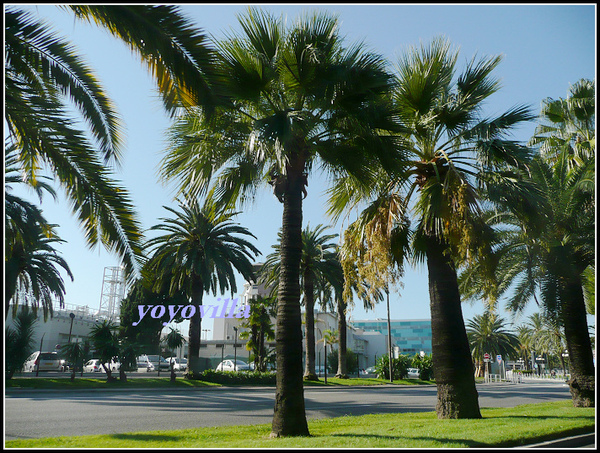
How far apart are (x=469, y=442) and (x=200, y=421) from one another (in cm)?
724

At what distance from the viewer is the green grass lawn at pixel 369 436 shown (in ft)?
25.3

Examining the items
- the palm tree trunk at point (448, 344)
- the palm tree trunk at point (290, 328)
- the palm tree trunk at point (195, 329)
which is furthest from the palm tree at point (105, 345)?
the palm tree trunk at point (448, 344)

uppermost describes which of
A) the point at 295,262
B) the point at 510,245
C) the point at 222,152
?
the point at 222,152

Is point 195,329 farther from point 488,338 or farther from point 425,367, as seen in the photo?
point 488,338

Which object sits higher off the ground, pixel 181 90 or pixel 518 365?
pixel 181 90

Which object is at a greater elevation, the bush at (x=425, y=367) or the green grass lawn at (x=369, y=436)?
the green grass lawn at (x=369, y=436)

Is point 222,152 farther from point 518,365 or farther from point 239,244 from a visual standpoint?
point 518,365

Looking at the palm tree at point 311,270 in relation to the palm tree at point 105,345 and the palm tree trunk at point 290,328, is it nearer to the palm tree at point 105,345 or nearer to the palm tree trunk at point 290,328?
the palm tree at point 105,345

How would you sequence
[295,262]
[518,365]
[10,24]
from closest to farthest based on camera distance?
[10,24] → [295,262] → [518,365]

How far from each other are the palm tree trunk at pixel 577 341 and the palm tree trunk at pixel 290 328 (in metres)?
9.24

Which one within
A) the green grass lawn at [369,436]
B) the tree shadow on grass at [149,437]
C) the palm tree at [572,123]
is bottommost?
the tree shadow on grass at [149,437]

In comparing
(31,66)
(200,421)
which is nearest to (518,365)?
(200,421)

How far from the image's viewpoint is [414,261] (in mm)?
12828

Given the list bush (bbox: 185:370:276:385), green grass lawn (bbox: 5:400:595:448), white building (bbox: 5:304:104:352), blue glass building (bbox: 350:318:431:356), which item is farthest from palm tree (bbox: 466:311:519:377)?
blue glass building (bbox: 350:318:431:356)
